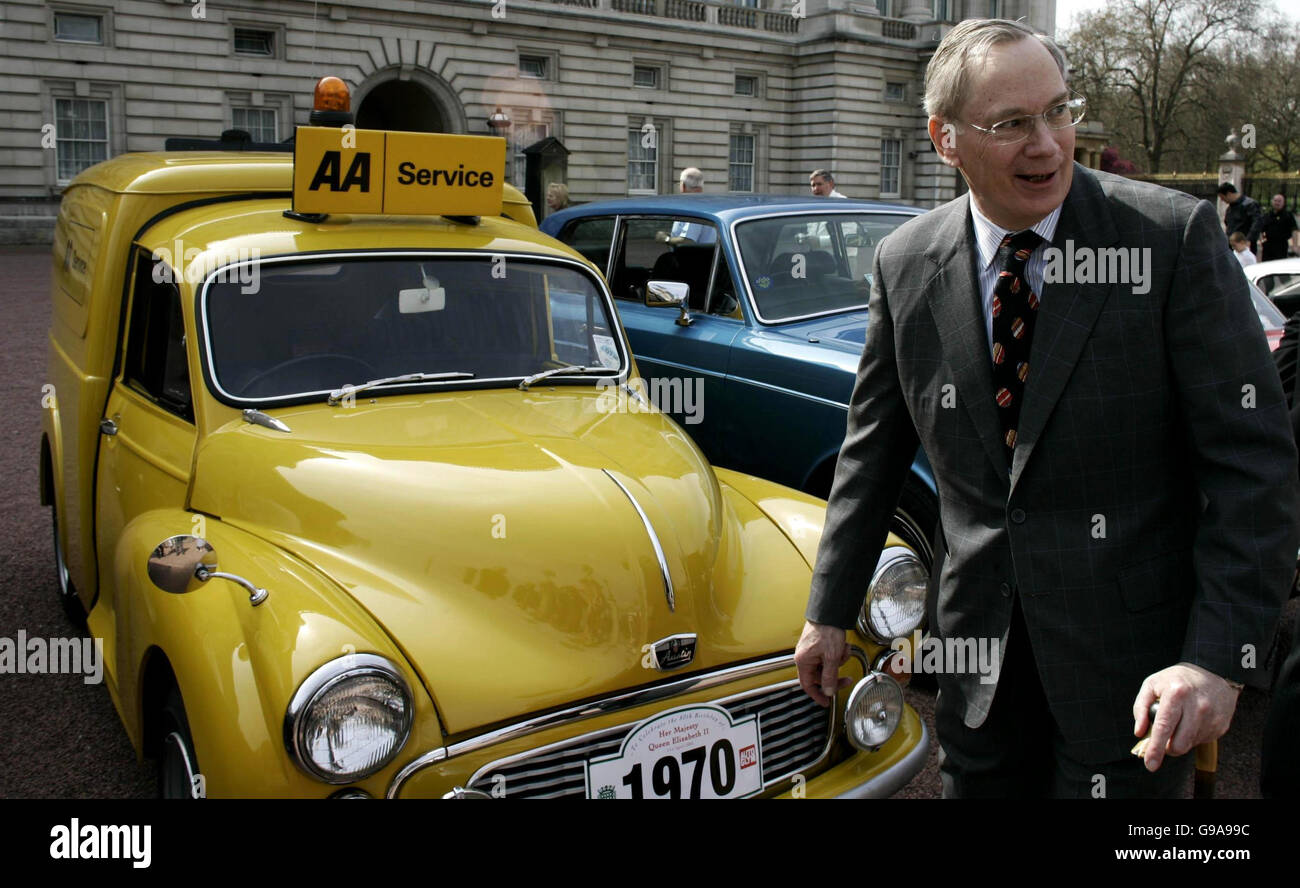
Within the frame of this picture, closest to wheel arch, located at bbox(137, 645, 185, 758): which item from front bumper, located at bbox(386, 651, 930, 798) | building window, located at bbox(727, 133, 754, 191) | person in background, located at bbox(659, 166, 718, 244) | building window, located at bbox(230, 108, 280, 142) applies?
front bumper, located at bbox(386, 651, 930, 798)

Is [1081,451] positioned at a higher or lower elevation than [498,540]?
higher

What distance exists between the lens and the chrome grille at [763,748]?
2707mm

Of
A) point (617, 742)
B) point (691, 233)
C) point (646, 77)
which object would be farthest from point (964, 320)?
point (646, 77)

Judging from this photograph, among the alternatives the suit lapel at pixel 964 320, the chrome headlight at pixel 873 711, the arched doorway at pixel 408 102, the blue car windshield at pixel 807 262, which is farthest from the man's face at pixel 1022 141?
the arched doorway at pixel 408 102

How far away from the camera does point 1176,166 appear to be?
57.6m

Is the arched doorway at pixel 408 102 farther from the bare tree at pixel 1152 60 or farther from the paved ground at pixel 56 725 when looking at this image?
the bare tree at pixel 1152 60

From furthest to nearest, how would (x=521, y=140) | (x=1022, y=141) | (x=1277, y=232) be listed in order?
(x=521, y=140) < (x=1277, y=232) < (x=1022, y=141)

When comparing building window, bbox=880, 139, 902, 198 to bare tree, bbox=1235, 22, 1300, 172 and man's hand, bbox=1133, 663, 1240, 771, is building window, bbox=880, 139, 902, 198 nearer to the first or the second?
bare tree, bbox=1235, 22, 1300, 172

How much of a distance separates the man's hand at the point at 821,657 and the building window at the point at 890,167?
42.2 meters

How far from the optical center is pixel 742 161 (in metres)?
40.6

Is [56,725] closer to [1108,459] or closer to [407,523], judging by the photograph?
[407,523]

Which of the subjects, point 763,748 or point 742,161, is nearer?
point 763,748

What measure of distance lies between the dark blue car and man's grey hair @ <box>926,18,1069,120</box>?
2.96m

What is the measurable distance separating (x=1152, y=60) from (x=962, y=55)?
60.7m
